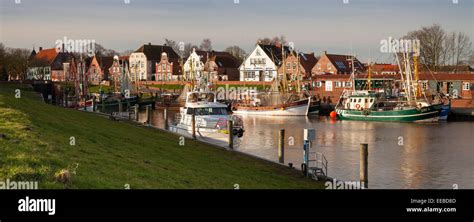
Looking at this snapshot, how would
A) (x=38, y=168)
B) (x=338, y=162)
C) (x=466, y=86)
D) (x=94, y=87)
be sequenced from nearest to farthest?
1. (x=38, y=168)
2. (x=338, y=162)
3. (x=466, y=86)
4. (x=94, y=87)

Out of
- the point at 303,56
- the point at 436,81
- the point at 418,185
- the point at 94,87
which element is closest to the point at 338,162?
the point at 418,185

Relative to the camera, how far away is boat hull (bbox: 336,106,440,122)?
6800 cm

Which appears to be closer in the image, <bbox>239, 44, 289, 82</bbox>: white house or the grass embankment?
the grass embankment

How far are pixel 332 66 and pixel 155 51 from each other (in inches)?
2152

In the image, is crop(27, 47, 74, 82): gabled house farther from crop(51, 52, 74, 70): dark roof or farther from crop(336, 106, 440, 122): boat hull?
crop(336, 106, 440, 122): boat hull

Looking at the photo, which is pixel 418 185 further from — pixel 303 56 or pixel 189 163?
pixel 303 56

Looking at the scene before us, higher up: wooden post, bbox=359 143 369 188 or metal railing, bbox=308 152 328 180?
wooden post, bbox=359 143 369 188

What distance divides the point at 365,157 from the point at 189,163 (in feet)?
22.9

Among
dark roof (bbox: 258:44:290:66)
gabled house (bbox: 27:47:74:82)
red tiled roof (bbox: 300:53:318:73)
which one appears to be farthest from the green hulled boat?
gabled house (bbox: 27:47:74:82)

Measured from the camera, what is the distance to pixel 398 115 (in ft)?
231

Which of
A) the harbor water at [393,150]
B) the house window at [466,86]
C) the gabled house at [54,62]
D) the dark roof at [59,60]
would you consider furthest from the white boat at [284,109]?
the dark roof at [59,60]

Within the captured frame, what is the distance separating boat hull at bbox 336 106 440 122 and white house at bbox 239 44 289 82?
44.2 metres

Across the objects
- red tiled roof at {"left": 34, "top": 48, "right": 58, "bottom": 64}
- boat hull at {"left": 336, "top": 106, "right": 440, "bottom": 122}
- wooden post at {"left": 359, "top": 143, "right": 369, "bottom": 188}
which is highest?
red tiled roof at {"left": 34, "top": 48, "right": 58, "bottom": 64}
